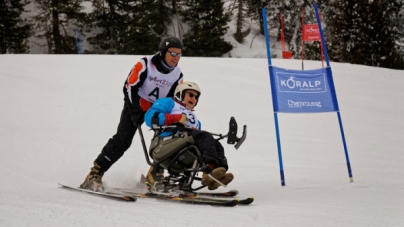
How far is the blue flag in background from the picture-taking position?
719 cm

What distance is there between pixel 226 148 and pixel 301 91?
376cm

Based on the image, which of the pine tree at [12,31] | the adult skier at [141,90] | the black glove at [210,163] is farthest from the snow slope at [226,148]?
the pine tree at [12,31]

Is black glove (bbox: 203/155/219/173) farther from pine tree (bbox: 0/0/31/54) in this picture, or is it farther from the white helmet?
pine tree (bbox: 0/0/31/54)

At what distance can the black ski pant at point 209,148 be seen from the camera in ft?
18.4

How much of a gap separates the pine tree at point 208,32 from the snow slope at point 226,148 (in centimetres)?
2197

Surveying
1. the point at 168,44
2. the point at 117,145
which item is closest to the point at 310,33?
the point at 168,44

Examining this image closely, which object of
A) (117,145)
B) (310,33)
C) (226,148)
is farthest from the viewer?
(310,33)

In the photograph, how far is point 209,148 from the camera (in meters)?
5.66

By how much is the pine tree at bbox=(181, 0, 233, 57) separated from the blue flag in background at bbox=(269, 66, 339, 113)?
118 feet

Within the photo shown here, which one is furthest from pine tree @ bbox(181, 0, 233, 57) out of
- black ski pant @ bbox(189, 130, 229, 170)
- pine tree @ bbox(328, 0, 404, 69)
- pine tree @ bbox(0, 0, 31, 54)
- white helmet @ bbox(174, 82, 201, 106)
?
black ski pant @ bbox(189, 130, 229, 170)

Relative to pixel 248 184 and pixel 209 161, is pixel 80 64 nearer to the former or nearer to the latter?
pixel 248 184

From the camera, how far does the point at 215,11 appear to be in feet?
143

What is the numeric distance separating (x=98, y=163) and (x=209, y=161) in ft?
5.50

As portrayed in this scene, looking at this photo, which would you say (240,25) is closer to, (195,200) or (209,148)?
(209,148)
